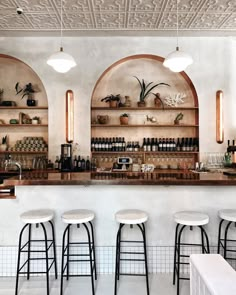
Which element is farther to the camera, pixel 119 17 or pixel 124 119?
pixel 124 119

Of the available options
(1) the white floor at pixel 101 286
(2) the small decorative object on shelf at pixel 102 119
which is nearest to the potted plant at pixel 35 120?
(2) the small decorative object on shelf at pixel 102 119

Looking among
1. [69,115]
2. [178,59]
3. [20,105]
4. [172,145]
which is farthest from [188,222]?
[20,105]

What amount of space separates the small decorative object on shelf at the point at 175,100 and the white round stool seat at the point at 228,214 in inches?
111

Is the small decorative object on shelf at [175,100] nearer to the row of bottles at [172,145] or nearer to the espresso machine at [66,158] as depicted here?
the row of bottles at [172,145]

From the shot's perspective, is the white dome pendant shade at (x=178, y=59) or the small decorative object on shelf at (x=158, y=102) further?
the small decorative object on shelf at (x=158, y=102)

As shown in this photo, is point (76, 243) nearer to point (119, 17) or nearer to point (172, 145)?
point (172, 145)

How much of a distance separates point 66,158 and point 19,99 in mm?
1708

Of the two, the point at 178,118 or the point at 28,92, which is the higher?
the point at 28,92

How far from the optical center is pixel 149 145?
516 centimetres

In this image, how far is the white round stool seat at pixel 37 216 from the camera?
2.59m

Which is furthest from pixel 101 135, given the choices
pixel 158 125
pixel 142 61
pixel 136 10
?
pixel 136 10

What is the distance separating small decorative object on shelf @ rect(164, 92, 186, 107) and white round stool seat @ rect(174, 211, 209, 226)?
291cm

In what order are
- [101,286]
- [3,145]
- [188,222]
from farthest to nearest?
[3,145] → [101,286] → [188,222]

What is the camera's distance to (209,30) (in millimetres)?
4734
